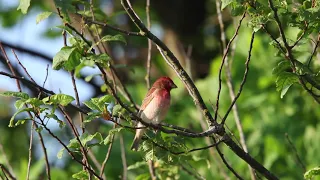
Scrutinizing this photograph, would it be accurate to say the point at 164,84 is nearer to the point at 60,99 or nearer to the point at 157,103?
the point at 157,103

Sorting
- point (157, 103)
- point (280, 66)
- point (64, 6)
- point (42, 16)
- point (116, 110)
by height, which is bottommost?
point (116, 110)

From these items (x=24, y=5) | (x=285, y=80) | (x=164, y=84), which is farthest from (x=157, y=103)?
(x=24, y=5)

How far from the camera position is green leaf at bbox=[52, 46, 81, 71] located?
3.99m

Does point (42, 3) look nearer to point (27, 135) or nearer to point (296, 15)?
point (27, 135)

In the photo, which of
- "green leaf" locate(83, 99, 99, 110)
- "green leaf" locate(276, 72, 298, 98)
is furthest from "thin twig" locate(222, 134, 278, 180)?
"green leaf" locate(83, 99, 99, 110)

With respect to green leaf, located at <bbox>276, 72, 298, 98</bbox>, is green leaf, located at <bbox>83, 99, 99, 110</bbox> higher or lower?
lower

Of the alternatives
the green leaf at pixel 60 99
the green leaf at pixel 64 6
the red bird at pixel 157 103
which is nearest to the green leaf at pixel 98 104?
the green leaf at pixel 60 99

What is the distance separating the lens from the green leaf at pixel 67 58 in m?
3.99

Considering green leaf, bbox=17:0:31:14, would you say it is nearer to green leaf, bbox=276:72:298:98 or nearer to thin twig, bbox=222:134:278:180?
thin twig, bbox=222:134:278:180

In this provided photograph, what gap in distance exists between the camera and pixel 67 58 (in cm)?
397

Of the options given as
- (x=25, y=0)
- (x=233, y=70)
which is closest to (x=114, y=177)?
(x=233, y=70)

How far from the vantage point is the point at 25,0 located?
3.75m

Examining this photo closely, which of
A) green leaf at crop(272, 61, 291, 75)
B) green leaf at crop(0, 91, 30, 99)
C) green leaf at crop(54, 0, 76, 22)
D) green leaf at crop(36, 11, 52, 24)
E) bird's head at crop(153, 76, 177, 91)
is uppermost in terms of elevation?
bird's head at crop(153, 76, 177, 91)

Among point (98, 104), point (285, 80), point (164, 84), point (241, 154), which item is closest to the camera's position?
point (98, 104)
